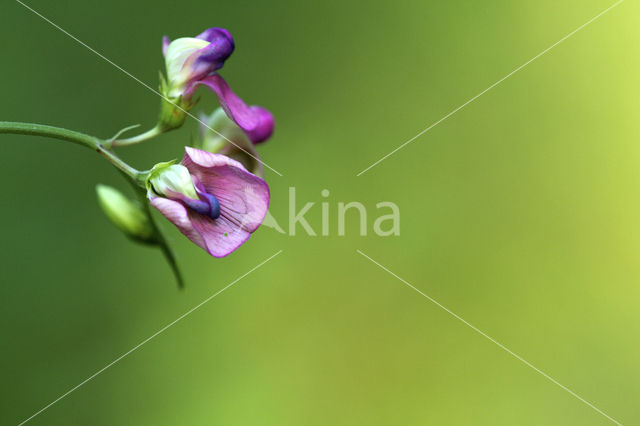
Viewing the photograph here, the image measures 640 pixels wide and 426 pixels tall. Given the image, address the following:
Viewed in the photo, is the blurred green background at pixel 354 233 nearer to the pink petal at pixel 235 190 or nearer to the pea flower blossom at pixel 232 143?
the pea flower blossom at pixel 232 143

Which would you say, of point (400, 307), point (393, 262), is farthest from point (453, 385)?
point (393, 262)

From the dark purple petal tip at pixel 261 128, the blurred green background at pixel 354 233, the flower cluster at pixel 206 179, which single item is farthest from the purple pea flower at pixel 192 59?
the blurred green background at pixel 354 233

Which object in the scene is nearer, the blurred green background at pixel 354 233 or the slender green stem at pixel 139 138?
the slender green stem at pixel 139 138

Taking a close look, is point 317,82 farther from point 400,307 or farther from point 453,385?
point 453,385

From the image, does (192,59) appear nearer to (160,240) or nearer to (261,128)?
(261,128)

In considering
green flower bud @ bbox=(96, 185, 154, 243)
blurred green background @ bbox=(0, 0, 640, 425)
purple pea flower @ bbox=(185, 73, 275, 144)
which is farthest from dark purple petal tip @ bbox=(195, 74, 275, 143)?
blurred green background @ bbox=(0, 0, 640, 425)

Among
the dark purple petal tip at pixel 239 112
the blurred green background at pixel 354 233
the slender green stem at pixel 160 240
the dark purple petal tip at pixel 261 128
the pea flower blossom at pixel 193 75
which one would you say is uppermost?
the pea flower blossom at pixel 193 75
